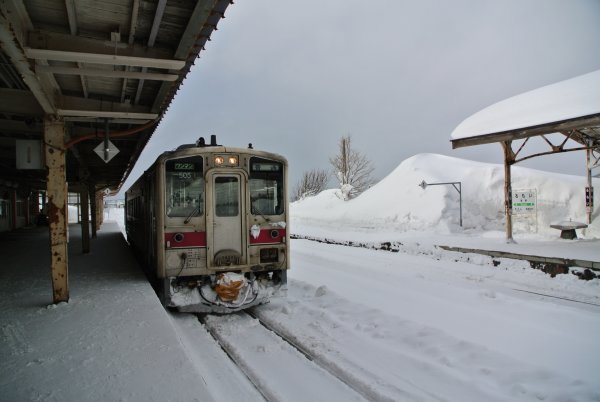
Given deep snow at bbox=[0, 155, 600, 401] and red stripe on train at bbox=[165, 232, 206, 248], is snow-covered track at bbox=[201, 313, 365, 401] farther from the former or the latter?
red stripe on train at bbox=[165, 232, 206, 248]

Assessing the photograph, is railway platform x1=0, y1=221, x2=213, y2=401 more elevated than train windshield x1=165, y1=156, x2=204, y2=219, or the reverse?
Result: train windshield x1=165, y1=156, x2=204, y2=219

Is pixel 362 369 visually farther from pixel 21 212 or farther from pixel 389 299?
pixel 21 212

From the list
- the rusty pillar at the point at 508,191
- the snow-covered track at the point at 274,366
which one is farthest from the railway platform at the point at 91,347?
the rusty pillar at the point at 508,191

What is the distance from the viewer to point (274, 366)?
4.68 meters

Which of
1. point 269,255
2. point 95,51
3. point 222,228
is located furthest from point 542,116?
point 95,51

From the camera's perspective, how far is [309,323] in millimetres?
6215

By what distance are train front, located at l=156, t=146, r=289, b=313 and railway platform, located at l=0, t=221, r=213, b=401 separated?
2.41 feet

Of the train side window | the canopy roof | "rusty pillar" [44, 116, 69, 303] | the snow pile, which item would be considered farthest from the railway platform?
the snow pile

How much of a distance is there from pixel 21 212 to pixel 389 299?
100 ft

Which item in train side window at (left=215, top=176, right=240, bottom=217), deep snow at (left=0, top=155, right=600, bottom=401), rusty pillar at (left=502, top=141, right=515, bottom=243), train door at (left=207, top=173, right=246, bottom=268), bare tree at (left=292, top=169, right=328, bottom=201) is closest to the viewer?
deep snow at (left=0, top=155, right=600, bottom=401)

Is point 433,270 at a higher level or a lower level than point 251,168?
lower

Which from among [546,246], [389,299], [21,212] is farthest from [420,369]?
[21,212]

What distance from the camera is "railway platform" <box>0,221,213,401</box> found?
3418mm

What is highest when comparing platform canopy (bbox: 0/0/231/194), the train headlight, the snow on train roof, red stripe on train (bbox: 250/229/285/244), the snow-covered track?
the snow on train roof
